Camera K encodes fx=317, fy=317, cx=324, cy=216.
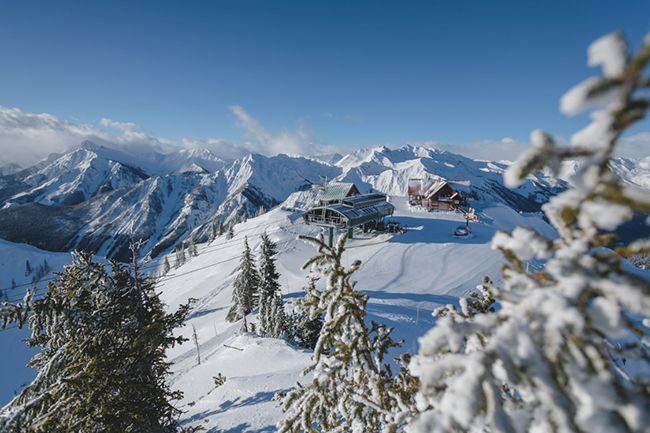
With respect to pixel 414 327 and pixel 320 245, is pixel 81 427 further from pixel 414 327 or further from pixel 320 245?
pixel 414 327

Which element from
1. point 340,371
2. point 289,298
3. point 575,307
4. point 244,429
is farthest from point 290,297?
point 575,307

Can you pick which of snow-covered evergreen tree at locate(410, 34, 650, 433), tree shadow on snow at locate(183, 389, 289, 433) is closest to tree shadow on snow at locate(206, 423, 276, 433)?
A: tree shadow on snow at locate(183, 389, 289, 433)

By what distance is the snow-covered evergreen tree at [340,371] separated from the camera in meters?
3.64

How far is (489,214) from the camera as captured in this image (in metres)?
60.9

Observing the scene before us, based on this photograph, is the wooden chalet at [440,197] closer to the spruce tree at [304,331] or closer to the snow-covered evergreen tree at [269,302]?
the snow-covered evergreen tree at [269,302]

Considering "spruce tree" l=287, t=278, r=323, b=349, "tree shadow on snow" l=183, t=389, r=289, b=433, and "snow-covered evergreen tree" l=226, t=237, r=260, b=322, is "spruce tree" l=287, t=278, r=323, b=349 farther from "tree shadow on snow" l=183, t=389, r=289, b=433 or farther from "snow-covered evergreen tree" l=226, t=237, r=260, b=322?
"snow-covered evergreen tree" l=226, t=237, r=260, b=322

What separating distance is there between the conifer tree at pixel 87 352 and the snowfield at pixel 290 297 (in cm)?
230

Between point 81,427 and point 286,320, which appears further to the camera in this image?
point 286,320

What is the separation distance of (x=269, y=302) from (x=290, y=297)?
581cm

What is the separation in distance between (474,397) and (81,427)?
8692 millimetres

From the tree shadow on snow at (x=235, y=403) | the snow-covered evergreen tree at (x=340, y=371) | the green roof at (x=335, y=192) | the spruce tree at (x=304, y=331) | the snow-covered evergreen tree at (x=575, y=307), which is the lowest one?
the spruce tree at (x=304, y=331)

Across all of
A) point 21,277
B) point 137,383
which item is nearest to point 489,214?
point 137,383

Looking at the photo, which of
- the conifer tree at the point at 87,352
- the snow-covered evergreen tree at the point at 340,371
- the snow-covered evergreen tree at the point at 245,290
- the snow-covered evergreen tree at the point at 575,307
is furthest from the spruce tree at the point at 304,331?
the snow-covered evergreen tree at the point at 575,307

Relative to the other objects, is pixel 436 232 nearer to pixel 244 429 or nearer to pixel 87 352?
pixel 244 429
